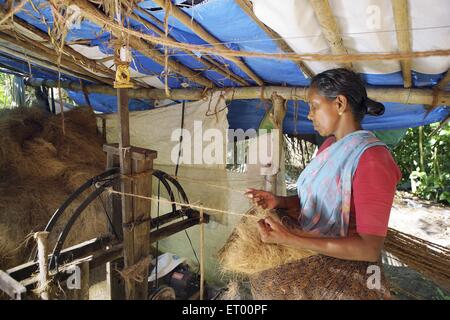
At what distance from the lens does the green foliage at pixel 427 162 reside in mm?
7785

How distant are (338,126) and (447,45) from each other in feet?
2.42

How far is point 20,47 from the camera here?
3.14 meters

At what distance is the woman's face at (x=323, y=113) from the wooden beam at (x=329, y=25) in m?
0.36

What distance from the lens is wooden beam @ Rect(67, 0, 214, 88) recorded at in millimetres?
1521

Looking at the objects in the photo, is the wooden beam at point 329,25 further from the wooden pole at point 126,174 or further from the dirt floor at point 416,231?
the dirt floor at point 416,231

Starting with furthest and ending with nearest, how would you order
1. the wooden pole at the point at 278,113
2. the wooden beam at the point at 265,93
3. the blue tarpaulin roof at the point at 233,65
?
1. the wooden pole at the point at 278,113
2. the wooden beam at the point at 265,93
3. the blue tarpaulin roof at the point at 233,65

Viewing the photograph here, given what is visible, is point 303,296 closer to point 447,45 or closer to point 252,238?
point 252,238

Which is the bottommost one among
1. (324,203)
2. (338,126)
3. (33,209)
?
(33,209)

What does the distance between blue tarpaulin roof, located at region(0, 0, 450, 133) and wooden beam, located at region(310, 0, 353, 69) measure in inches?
15.2

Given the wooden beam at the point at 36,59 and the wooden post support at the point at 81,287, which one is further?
the wooden beam at the point at 36,59

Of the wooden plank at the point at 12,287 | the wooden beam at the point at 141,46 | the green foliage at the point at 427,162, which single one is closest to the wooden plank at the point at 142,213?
the wooden plank at the point at 12,287

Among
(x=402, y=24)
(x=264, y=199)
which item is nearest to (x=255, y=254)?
(x=264, y=199)

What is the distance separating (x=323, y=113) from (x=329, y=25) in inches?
18.6
